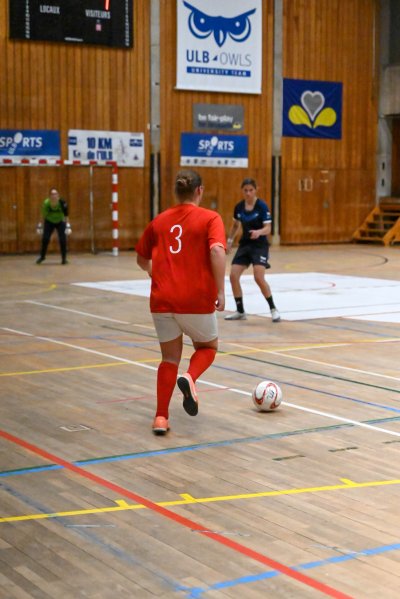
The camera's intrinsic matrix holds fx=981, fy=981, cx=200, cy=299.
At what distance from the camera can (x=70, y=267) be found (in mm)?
23156

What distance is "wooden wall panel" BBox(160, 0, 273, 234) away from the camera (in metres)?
28.1

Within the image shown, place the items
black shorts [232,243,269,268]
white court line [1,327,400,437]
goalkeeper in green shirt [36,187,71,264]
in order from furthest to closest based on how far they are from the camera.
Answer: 1. goalkeeper in green shirt [36,187,71,264]
2. black shorts [232,243,269,268]
3. white court line [1,327,400,437]

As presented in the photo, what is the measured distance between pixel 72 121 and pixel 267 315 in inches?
534

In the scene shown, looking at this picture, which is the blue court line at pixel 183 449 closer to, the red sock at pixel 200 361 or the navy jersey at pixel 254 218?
the red sock at pixel 200 361

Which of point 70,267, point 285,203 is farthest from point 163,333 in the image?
point 285,203

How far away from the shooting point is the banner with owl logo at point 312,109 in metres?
30.4

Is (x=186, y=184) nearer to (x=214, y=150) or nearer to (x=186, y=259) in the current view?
(x=186, y=259)

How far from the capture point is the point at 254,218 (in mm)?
13789

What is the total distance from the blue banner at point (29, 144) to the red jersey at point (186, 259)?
748 inches

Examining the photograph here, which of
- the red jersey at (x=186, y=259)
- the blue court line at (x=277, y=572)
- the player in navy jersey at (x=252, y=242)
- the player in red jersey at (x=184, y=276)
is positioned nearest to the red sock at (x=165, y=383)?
the player in red jersey at (x=184, y=276)

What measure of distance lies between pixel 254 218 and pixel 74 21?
1456 cm

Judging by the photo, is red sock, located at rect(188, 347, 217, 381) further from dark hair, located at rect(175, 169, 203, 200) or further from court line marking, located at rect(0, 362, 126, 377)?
court line marking, located at rect(0, 362, 126, 377)

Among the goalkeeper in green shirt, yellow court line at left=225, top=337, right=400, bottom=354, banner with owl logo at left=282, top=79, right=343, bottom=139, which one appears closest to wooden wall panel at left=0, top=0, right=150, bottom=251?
the goalkeeper in green shirt

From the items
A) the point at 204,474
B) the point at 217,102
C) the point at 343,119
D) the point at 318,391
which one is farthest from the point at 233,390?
the point at 343,119
